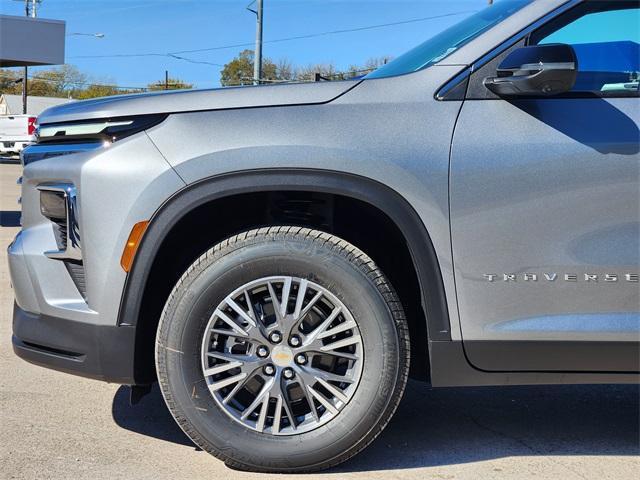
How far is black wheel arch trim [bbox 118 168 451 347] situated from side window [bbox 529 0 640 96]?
2.76ft

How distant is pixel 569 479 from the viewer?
9.64 feet

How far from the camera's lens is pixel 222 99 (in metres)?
2.89

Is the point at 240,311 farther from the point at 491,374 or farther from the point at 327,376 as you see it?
the point at 491,374

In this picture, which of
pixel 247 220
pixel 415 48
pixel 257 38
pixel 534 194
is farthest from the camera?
pixel 257 38

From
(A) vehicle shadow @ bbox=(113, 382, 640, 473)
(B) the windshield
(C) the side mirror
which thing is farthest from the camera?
(A) vehicle shadow @ bbox=(113, 382, 640, 473)

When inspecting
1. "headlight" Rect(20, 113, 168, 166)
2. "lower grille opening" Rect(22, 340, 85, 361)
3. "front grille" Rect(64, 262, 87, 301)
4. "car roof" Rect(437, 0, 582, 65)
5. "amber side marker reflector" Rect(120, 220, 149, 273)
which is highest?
"car roof" Rect(437, 0, 582, 65)

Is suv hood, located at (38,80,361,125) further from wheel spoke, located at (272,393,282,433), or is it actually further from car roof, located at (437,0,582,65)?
wheel spoke, located at (272,393,282,433)

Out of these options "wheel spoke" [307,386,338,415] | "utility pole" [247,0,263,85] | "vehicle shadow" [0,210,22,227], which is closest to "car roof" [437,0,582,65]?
"wheel spoke" [307,386,338,415]

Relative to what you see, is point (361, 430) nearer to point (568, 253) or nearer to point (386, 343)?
point (386, 343)

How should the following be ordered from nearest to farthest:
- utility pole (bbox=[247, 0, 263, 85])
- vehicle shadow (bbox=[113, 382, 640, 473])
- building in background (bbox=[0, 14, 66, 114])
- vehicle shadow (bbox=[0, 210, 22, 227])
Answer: vehicle shadow (bbox=[113, 382, 640, 473])
vehicle shadow (bbox=[0, 210, 22, 227])
building in background (bbox=[0, 14, 66, 114])
utility pole (bbox=[247, 0, 263, 85])

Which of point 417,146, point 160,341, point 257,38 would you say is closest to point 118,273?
point 160,341

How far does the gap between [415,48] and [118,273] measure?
1784 millimetres

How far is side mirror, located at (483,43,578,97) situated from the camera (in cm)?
268

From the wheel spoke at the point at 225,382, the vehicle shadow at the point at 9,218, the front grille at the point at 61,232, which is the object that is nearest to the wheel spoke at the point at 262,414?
the wheel spoke at the point at 225,382
